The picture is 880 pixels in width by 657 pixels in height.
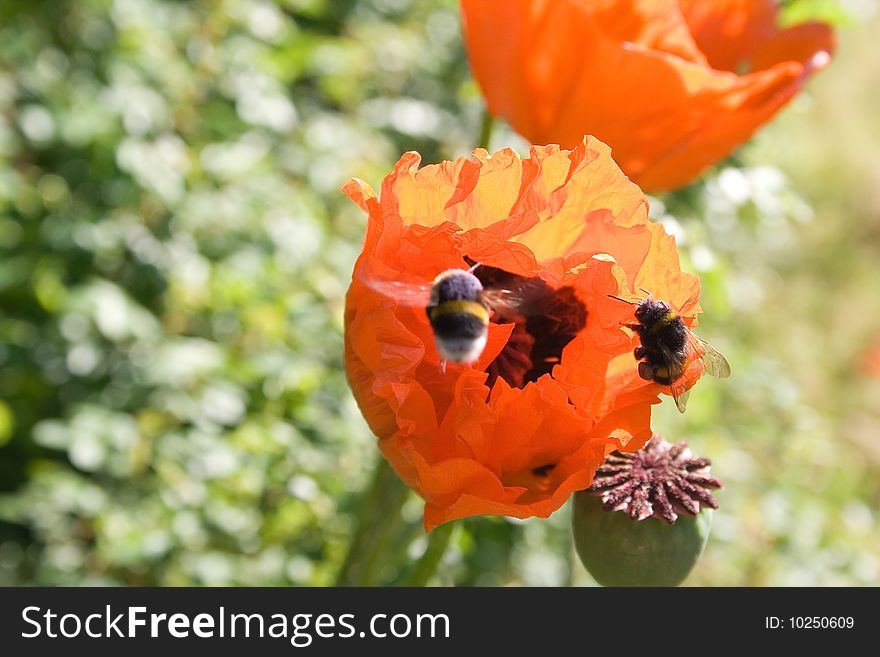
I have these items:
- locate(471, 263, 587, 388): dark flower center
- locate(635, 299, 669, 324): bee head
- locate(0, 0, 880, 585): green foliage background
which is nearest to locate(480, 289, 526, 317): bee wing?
locate(471, 263, 587, 388): dark flower center

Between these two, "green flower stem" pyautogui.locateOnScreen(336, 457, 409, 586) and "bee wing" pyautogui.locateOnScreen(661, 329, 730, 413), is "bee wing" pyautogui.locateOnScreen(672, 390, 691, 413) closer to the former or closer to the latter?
"bee wing" pyautogui.locateOnScreen(661, 329, 730, 413)

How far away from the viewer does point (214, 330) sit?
78.7 inches

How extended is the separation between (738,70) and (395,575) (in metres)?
0.72

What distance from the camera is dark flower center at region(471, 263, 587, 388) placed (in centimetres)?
95

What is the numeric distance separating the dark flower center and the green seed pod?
131 mm

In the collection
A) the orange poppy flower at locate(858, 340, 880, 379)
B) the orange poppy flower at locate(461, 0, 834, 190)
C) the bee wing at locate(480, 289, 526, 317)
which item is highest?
the orange poppy flower at locate(858, 340, 880, 379)

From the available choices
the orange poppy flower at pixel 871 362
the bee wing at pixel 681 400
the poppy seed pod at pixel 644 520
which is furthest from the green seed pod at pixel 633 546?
the orange poppy flower at pixel 871 362

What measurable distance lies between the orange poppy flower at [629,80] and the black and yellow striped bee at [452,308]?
326 millimetres

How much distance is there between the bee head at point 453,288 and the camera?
0.87m

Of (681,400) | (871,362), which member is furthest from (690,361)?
(871,362)

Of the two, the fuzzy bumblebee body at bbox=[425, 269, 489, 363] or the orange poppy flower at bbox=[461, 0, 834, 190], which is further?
the orange poppy flower at bbox=[461, 0, 834, 190]

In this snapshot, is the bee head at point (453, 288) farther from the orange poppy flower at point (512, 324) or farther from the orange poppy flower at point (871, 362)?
the orange poppy flower at point (871, 362)

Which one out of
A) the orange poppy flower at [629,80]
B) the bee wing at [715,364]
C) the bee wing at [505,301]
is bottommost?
the bee wing at [715,364]

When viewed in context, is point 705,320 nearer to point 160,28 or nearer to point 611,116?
point 611,116
